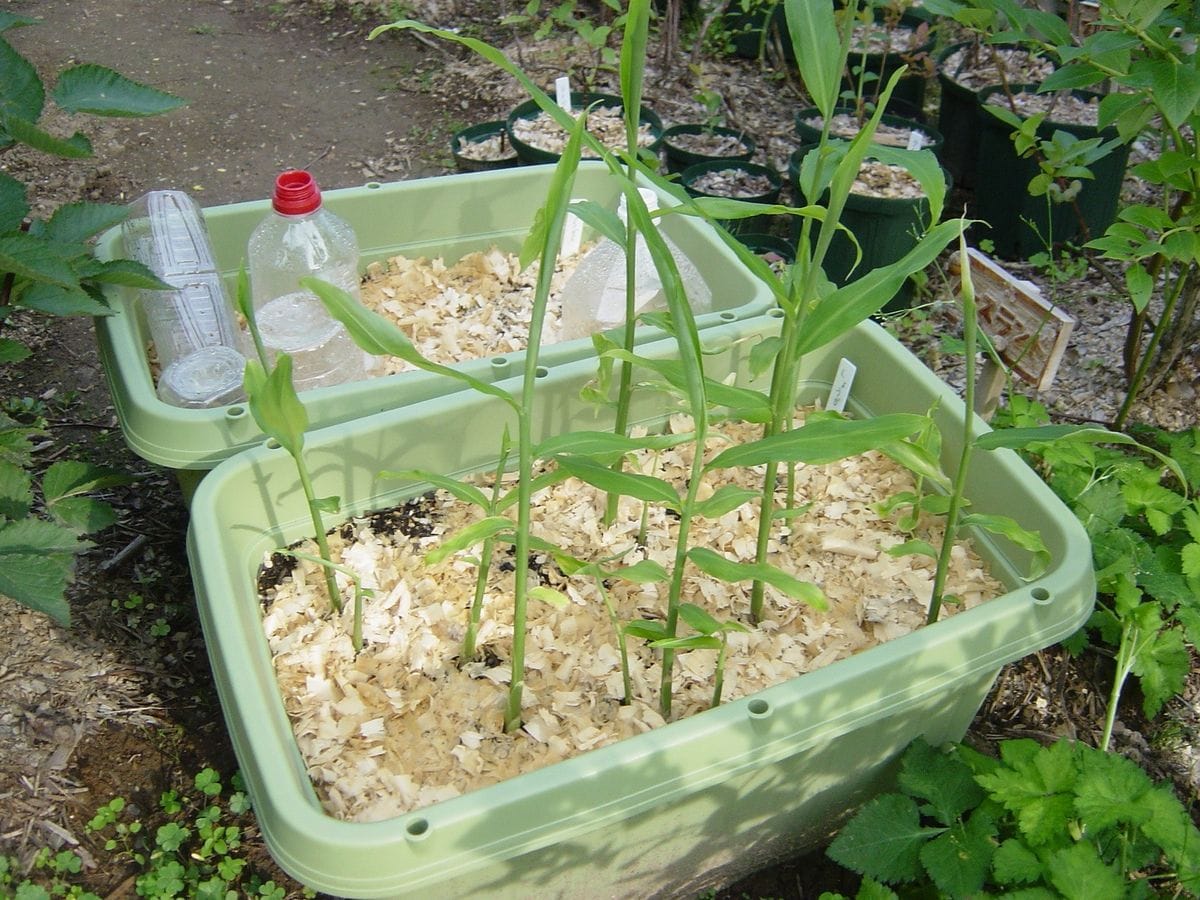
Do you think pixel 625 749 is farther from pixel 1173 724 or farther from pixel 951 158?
pixel 951 158

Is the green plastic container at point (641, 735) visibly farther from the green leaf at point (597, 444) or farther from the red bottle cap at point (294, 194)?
the red bottle cap at point (294, 194)

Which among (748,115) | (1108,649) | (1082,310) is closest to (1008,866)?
(1108,649)

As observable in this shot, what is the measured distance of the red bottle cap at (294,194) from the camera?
130 centimetres

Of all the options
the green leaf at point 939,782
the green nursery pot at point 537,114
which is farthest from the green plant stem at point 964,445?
the green nursery pot at point 537,114

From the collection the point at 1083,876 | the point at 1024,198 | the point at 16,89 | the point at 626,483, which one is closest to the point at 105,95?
the point at 16,89

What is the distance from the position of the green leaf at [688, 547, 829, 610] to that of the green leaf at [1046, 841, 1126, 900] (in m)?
0.35

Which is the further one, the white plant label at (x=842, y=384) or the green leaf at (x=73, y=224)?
the white plant label at (x=842, y=384)

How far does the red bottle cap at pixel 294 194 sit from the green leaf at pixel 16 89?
0.30m

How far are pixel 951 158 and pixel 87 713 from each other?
2.21 m

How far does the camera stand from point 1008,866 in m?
0.98

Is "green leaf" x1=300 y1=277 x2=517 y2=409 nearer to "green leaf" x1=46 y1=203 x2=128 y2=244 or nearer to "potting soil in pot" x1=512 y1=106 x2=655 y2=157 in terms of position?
"green leaf" x1=46 y1=203 x2=128 y2=244

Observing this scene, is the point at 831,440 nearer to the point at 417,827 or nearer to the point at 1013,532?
the point at 1013,532

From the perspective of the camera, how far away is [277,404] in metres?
0.92

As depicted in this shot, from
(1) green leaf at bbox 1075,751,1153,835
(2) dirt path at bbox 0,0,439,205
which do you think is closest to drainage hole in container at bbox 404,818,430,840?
(1) green leaf at bbox 1075,751,1153,835
